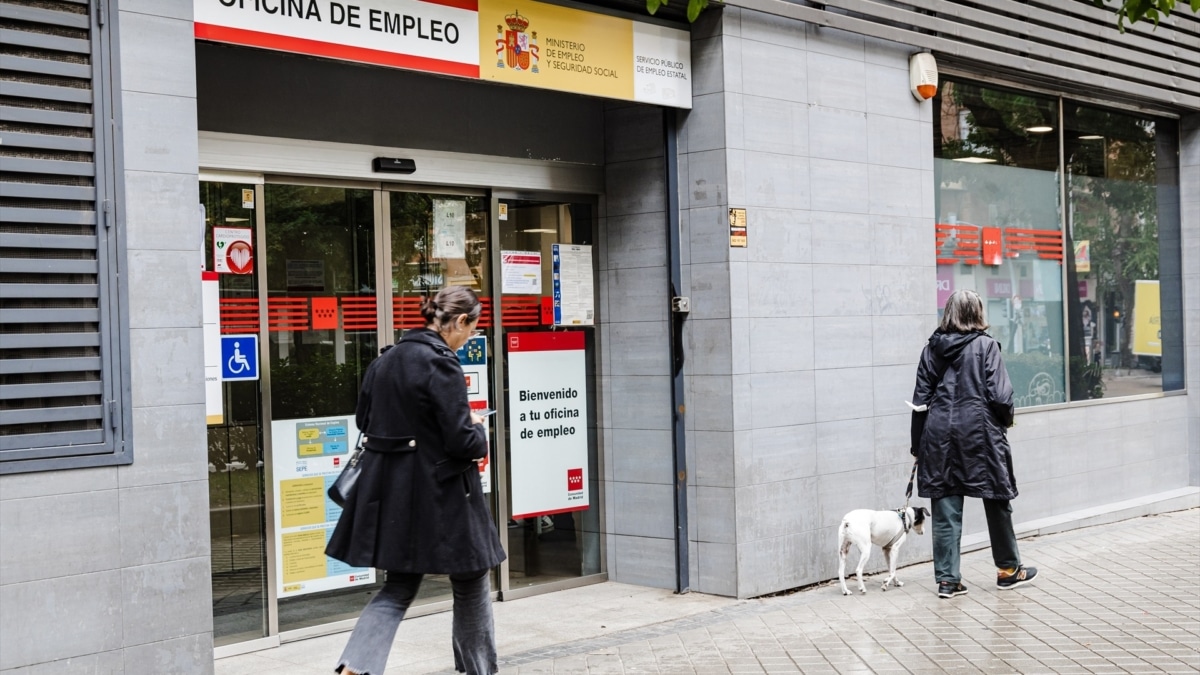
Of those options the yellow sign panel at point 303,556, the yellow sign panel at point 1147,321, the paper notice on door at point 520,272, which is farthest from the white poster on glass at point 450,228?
the yellow sign panel at point 1147,321

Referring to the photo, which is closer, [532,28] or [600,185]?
[532,28]

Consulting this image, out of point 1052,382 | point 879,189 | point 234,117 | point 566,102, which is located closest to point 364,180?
point 234,117

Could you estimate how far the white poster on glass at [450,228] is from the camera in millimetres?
8047

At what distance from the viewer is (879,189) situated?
9.38m

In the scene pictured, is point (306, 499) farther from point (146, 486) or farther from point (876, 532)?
point (876, 532)

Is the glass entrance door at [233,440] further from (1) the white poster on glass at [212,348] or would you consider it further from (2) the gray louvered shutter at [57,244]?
(2) the gray louvered shutter at [57,244]

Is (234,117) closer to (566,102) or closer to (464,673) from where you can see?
(566,102)

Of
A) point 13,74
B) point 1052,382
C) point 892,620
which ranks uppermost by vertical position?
point 13,74

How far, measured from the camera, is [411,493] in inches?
207

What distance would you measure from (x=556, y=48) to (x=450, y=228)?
1345 millimetres

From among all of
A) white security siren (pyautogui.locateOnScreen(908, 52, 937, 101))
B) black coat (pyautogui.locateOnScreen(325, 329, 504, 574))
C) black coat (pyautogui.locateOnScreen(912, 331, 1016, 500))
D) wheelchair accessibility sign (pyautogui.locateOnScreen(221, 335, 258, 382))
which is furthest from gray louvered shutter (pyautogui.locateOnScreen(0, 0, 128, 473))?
white security siren (pyautogui.locateOnScreen(908, 52, 937, 101))

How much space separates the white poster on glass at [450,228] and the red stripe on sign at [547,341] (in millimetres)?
696

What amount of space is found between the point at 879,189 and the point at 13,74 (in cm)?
612

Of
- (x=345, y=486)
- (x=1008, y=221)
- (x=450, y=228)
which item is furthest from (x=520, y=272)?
(x=1008, y=221)
